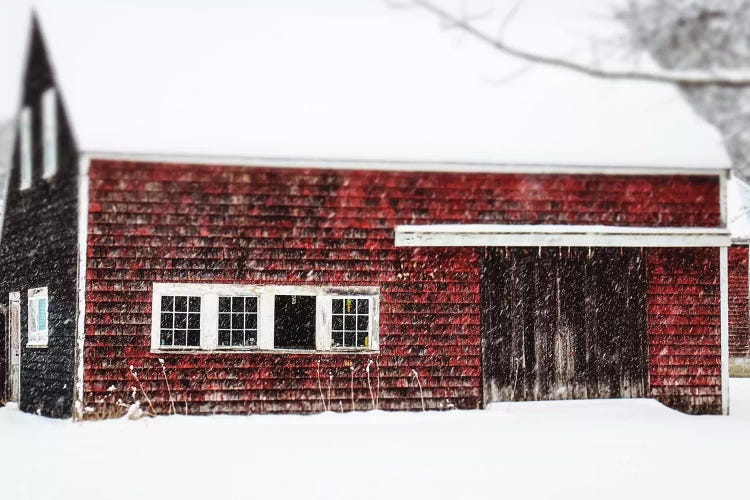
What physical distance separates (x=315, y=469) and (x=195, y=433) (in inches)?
123

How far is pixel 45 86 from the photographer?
1574 cm

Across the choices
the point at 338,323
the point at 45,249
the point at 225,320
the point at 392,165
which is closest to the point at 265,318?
Answer: the point at 225,320

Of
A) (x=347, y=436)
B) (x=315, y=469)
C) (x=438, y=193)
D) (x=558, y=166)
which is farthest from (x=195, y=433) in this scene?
(x=558, y=166)

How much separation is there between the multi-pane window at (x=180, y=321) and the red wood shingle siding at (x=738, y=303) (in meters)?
15.2

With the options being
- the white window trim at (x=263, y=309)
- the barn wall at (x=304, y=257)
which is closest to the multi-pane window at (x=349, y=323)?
the white window trim at (x=263, y=309)

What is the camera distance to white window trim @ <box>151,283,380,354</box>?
13750mm

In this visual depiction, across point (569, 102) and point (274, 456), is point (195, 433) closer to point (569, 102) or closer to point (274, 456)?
point (274, 456)

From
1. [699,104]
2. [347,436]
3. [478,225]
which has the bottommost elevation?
[347,436]

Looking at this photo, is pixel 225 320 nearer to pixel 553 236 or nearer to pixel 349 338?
pixel 349 338

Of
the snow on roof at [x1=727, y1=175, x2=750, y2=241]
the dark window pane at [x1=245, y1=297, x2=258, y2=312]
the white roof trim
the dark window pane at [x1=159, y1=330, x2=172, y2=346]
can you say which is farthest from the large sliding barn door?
the snow on roof at [x1=727, y1=175, x2=750, y2=241]

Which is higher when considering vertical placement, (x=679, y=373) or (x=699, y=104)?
(x=699, y=104)

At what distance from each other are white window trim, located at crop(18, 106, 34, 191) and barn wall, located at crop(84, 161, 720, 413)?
3017mm

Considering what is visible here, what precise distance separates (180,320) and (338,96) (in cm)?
458

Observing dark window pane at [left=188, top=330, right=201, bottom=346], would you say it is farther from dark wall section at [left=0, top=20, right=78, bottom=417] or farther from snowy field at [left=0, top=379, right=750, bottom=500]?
dark wall section at [left=0, top=20, right=78, bottom=417]
